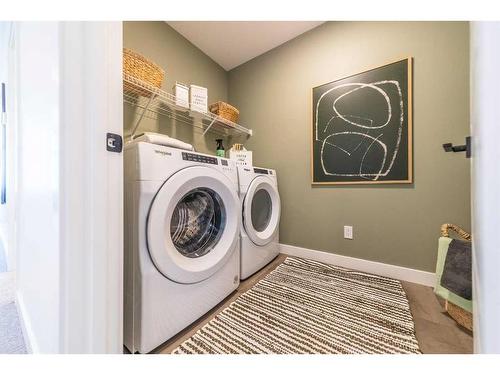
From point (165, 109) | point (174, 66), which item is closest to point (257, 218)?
point (165, 109)

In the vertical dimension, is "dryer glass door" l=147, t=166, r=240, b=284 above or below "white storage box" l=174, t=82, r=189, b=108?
below

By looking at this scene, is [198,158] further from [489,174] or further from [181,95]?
[489,174]

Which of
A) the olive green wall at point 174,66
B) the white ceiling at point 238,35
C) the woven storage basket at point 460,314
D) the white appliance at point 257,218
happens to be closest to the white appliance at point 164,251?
the white appliance at point 257,218

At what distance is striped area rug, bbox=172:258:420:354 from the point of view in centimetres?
76

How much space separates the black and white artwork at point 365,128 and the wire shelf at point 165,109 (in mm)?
754

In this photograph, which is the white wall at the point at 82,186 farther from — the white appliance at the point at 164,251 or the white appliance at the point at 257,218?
the white appliance at the point at 257,218

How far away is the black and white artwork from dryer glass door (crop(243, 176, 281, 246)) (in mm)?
402

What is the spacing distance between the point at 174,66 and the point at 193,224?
1.38 m

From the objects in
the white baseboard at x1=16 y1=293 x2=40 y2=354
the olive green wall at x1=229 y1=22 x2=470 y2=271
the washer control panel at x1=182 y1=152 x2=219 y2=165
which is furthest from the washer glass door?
the olive green wall at x1=229 y1=22 x2=470 y2=271

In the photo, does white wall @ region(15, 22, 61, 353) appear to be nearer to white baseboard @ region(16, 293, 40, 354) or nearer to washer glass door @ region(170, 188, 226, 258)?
white baseboard @ region(16, 293, 40, 354)

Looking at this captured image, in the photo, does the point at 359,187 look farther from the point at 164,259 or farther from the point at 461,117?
the point at 164,259

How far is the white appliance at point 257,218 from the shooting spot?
1.25m
